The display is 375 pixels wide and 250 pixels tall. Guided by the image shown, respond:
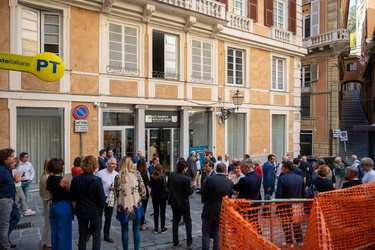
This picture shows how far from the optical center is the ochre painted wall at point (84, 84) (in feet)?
34.8

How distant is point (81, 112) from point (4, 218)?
6053 mm

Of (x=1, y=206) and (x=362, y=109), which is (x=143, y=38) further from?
(x=362, y=109)

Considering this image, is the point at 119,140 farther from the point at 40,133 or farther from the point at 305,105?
the point at 305,105

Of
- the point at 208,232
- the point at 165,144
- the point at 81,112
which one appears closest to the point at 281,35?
the point at 165,144

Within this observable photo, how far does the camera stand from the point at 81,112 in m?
10.6

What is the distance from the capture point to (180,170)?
5785 mm

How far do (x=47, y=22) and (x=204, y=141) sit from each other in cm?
841

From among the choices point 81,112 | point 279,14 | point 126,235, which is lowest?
point 126,235

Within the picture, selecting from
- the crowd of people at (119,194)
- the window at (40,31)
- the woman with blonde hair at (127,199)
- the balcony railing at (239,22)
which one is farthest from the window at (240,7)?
the woman with blonde hair at (127,199)

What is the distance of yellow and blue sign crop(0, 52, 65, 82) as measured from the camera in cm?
541

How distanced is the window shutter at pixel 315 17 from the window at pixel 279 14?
8038 millimetres

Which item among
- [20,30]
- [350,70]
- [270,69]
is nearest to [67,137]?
[20,30]

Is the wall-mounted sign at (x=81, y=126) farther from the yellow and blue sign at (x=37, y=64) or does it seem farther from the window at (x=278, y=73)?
the window at (x=278, y=73)

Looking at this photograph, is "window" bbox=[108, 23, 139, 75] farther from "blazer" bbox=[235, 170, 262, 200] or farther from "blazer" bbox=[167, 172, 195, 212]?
"blazer" bbox=[235, 170, 262, 200]
